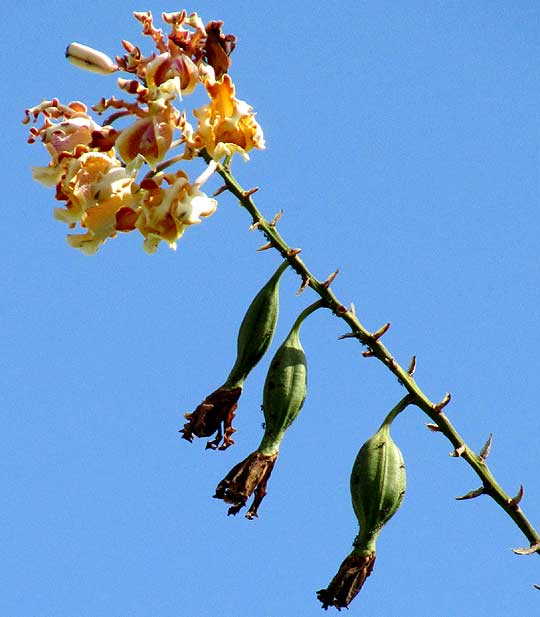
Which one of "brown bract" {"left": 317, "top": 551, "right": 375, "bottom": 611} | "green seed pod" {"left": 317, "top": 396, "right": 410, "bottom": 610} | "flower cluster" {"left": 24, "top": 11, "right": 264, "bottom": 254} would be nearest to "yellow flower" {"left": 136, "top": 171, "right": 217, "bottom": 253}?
"flower cluster" {"left": 24, "top": 11, "right": 264, "bottom": 254}

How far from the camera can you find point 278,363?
7020 mm

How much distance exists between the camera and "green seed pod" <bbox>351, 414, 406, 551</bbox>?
6902 mm

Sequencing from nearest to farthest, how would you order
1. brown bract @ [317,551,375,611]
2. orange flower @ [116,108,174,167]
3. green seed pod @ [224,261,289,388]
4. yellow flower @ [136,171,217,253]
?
orange flower @ [116,108,174,167], yellow flower @ [136,171,217,253], brown bract @ [317,551,375,611], green seed pod @ [224,261,289,388]

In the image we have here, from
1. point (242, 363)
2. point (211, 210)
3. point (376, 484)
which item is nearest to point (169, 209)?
point (211, 210)

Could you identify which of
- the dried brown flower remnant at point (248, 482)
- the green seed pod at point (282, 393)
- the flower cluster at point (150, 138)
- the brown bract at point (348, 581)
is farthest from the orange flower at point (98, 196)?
the brown bract at point (348, 581)

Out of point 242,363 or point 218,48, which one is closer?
point 218,48

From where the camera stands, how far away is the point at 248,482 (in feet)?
22.8

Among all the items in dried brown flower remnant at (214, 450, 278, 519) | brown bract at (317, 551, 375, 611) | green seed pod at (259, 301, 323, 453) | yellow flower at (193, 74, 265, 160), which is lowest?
brown bract at (317, 551, 375, 611)

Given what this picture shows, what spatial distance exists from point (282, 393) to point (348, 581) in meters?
0.98

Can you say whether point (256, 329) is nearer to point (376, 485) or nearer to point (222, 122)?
point (376, 485)

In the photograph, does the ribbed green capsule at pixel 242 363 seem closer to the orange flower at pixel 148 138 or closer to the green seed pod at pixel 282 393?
the green seed pod at pixel 282 393

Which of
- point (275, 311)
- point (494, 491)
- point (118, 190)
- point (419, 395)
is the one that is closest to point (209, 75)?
point (118, 190)

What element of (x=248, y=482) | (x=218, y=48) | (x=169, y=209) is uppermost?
(x=218, y=48)

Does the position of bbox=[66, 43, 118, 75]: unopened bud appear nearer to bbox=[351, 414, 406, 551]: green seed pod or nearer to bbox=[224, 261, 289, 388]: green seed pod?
bbox=[224, 261, 289, 388]: green seed pod
